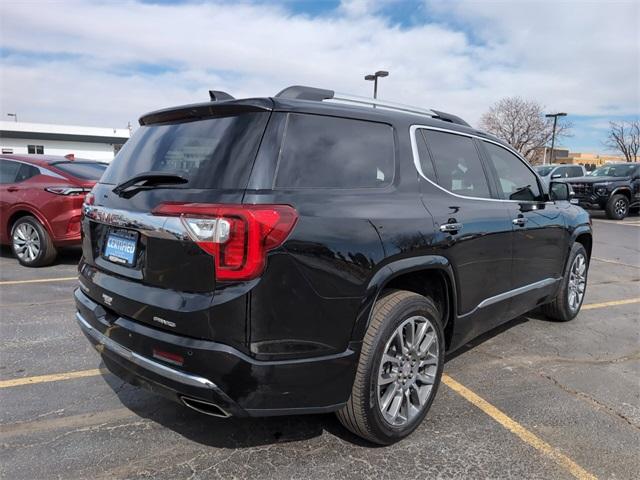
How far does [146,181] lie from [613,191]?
17.1 metres

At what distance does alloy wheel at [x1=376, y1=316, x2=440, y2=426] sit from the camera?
109 inches

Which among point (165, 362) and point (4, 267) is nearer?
point (165, 362)

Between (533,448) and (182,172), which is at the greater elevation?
(182,172)

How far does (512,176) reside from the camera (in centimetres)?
423

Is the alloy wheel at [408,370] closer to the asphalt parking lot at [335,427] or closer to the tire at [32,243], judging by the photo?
the asphalt parking lot at [335,427]

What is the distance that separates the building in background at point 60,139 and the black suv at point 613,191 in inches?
1727

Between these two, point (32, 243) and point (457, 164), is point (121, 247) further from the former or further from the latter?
point (32, 243)

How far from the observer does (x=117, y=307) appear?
263 cm

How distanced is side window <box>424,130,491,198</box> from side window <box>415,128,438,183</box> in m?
0.05

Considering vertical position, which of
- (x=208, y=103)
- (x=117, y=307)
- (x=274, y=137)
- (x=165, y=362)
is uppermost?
(x=208, y=103)

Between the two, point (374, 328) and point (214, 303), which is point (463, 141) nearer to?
point (374, 328)

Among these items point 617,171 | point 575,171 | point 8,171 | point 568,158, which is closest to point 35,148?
point 575,171

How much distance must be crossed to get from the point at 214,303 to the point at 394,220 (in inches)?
42.8

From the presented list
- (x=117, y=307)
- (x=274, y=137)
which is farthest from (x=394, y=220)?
(x=117, y=307)
